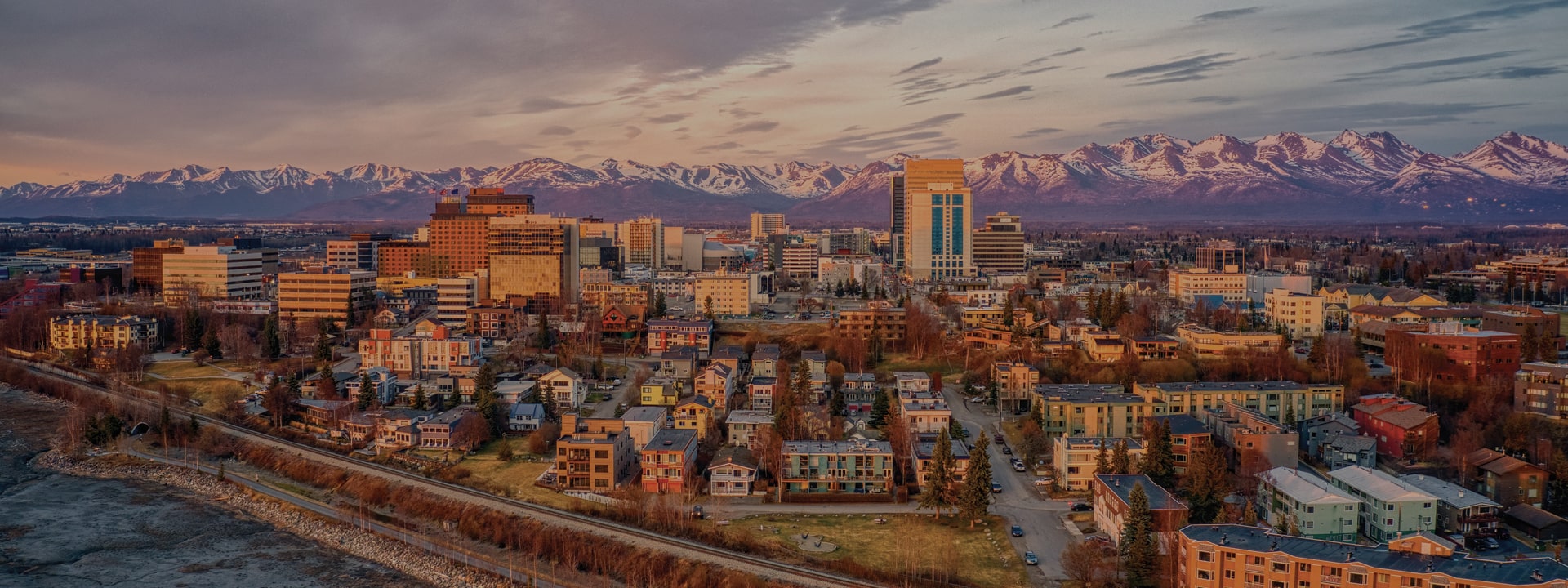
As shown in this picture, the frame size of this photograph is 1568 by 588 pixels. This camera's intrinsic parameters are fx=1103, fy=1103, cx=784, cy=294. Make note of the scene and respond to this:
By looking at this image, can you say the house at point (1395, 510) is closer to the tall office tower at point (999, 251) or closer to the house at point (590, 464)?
the house at point (590, 464)

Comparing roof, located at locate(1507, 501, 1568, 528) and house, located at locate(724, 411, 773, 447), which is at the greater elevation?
house, located at locate(724, 411, 773, 447)

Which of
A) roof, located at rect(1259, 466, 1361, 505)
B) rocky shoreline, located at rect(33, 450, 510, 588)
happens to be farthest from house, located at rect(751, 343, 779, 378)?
roof, located at rect(1259, 466, 1361, 505)

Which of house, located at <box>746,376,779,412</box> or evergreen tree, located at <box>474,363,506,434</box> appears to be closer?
evergreen tree, located at <box>474,363,506,434</box>

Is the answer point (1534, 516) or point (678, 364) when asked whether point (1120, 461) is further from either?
point (678, 364)

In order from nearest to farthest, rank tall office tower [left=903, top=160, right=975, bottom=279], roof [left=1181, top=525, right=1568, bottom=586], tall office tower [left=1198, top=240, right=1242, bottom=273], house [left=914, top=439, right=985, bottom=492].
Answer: roof [left=1181, top=525, right=1568, bottom=586] → house [left=914, top=439, right=985, bottom=492] → tall office tower [left=1198, top=240, right=1242, bottom=273] → tall office tower [left=903, top=160, right=975, bottom=279]

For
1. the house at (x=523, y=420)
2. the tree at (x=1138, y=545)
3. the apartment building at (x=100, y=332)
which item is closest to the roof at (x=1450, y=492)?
the tree at (x=1138, y=545)

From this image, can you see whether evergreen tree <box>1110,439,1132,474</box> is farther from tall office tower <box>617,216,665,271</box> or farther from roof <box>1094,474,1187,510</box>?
tall office tower <box>617,216,665,271</box>

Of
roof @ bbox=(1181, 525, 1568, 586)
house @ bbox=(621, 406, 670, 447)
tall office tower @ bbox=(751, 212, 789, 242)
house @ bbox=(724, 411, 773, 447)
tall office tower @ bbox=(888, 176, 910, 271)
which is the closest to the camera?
roof @ bbox=(1181, 525, 1568, 586)
